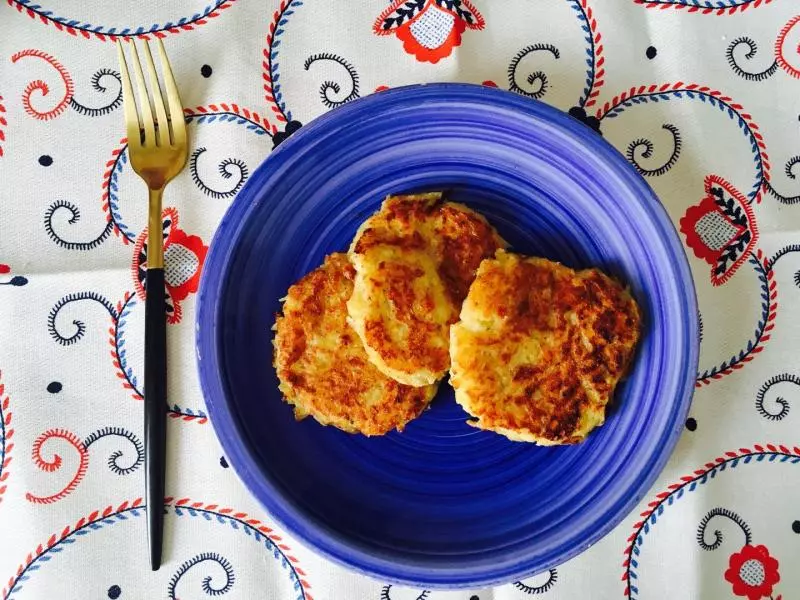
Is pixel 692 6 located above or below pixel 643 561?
above

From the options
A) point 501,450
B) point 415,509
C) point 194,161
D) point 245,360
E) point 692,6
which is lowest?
point 415,509

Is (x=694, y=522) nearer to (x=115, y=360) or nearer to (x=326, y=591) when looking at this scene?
(x=326, y=591)

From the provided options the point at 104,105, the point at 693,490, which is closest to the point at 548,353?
the point at 693,490

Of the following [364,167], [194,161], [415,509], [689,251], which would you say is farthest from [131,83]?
[689,251]

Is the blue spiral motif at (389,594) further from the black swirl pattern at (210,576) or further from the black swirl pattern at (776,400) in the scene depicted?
the black swirl pattern at (776,400)

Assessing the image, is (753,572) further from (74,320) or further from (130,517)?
(74,320)

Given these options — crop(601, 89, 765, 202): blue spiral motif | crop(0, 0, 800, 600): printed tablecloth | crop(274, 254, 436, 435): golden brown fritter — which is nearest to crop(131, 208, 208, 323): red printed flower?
crop(0, 0, 800, 600): printed tablecloth

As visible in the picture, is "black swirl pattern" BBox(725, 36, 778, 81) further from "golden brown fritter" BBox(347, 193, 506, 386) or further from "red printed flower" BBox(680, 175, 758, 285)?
"golden brown fritter" BBox(347, 193, 506, 386)

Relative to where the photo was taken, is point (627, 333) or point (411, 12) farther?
point (411, 12)
